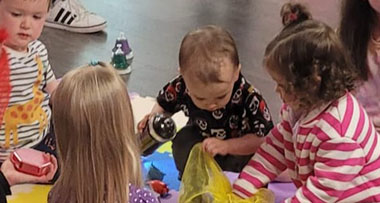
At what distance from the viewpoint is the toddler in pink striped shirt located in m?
1.42

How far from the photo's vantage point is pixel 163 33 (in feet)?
9.23

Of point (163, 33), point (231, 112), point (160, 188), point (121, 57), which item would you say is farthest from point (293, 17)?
point (163, 33)

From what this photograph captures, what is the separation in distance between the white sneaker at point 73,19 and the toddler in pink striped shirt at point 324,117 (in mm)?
1373

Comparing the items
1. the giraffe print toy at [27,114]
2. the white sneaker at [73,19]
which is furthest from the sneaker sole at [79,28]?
the giraffe print toy at [27,114]

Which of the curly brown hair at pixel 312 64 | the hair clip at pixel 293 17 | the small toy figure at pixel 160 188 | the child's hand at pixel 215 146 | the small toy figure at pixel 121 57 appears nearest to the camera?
the curly brown hair at pixel 312 64

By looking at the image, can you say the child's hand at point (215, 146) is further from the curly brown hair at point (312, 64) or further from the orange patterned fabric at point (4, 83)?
the orange patterned fabric at point (4, 83)

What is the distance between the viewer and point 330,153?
1.42 m

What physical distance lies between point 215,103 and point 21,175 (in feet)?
1.53

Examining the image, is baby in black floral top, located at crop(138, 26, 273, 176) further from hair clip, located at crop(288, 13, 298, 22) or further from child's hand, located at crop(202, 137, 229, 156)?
hair clip, located at crop(288, 13, 298, 22)

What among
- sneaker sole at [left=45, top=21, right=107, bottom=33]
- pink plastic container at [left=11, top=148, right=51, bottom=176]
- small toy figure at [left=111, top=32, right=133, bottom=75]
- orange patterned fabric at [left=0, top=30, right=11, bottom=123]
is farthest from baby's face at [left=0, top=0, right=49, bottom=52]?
sneaker sole at [left=45, top=21, right=107, bottom=33]

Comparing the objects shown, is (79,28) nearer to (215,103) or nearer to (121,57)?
(121,57)

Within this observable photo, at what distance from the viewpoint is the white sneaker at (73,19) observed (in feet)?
9.02

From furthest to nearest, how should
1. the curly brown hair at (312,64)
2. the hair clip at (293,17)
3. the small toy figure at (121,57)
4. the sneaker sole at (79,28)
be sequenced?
the sneaker sole at (79,28)
the small toy figure at (121,57)
the hair clip at (293,17)
the curly brown hair at (312,64)

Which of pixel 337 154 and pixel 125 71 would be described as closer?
pixel 337 154
